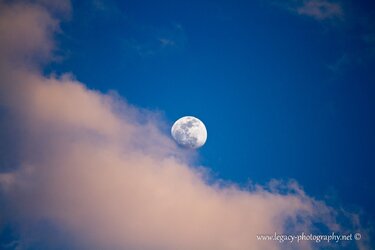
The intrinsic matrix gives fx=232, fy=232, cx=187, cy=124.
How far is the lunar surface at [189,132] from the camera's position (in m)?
35.5

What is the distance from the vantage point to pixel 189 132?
1407 inches

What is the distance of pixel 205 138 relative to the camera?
124 ft

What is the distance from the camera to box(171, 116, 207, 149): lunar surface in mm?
35531

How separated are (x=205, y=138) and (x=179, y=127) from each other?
15.6 ft

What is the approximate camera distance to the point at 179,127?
36531 millimetres
